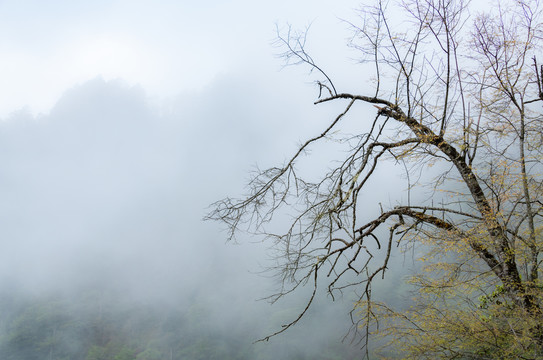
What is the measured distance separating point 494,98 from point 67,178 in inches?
5765

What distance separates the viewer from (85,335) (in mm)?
49188

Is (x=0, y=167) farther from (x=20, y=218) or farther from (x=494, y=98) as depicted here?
(x=494, y=98)

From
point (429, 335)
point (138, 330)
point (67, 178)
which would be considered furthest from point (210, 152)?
point (429, 335)

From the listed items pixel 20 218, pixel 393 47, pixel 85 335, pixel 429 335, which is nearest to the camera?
pixel 393 47

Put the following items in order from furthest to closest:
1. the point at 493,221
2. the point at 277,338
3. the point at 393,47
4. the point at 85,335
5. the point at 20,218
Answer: the point at 20,218 → the point at 85,335 → the point at 277,338 → the point at 493,221 → the point at 393,47

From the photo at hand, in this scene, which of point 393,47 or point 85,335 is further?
point 85,335

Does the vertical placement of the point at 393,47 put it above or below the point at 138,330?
below

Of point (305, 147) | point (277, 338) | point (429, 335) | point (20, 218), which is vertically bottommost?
point (429, 335)

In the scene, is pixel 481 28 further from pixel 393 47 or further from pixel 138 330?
pixel 138 330

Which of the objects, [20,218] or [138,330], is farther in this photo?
[20,218]

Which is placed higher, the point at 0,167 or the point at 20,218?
the point at 0,167

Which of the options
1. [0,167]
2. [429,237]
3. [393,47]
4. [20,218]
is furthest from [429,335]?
[0,167]

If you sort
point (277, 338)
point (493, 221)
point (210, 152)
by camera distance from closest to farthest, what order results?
Result: point (493, 221) → point (277, 338) → point (210, 152)

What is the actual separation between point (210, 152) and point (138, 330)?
85381 millimetres
